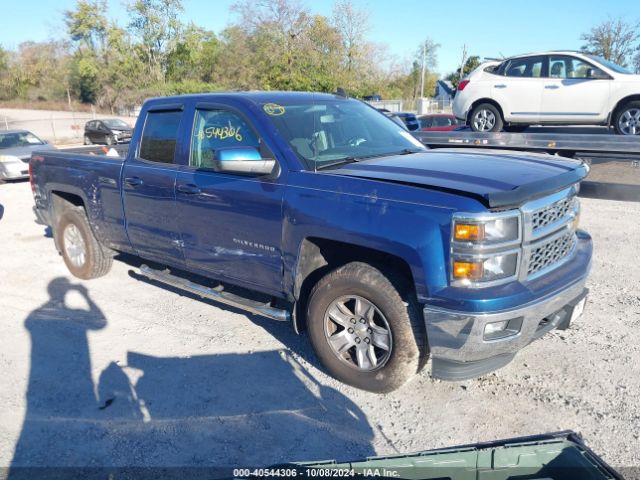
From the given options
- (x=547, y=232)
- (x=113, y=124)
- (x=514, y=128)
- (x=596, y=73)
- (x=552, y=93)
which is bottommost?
(x=547, y=232)

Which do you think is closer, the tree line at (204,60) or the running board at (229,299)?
the running board at (229,299)

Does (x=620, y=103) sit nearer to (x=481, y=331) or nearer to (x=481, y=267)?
(x=481, y=267)

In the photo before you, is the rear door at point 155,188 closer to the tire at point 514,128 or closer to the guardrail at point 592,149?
the guardrail at point 592,149

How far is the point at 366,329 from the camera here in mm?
3512

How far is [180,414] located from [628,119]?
8.04 meters

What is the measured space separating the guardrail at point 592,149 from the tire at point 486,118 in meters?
1.26

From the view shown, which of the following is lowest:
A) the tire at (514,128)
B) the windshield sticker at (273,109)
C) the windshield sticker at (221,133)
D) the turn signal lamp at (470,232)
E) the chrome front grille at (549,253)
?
the chrome front grille at (549,253)

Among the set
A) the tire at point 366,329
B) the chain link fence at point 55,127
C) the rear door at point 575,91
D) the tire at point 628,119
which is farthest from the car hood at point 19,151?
the chain link fence at point 55,127

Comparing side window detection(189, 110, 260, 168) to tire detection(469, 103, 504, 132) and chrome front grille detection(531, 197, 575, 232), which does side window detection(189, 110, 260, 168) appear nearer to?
chrome front grille detection(531, 197, 575, 232)

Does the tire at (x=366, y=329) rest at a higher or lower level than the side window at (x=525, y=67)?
lower

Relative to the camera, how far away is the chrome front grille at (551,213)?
317 centimetres

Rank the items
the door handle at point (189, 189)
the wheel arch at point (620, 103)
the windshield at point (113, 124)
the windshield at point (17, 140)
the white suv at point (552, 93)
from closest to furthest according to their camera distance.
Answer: the door handle at point (189, 189) < the wheel arch at point (620, 103) < the white suv at point (552, 93) < the windshield at point (17, 140) < the windshield at point (113, 124)

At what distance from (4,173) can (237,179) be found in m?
13.7

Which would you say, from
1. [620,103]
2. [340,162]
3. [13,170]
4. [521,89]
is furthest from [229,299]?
[13,170]
